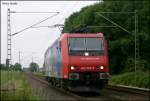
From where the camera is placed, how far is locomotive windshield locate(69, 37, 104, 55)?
28688 mm

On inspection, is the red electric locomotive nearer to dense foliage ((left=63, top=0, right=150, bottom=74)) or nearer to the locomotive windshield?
the locomotive windshield

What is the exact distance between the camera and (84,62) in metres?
28.1

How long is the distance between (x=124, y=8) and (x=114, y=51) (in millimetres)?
6802

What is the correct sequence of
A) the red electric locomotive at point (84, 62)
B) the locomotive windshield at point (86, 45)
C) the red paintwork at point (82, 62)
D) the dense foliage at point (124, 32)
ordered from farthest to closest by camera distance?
1. the dense foliage at point (124, 32)
2. the locomotive windshield at point (86, 45)
3. the red paintwork at point (82, 62)
4. the red electric locomotive at point (84, 62)

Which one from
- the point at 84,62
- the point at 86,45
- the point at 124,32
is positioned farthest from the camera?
the point at 124,32

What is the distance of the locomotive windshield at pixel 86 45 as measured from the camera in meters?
28.7

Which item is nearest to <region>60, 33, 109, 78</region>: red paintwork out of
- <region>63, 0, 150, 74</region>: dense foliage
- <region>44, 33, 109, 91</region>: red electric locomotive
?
<region>44, 33, 109, 91</region>: red electric locomotive

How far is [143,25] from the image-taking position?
75.2 m

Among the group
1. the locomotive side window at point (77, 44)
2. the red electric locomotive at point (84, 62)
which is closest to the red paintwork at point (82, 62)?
the red electric locomotive at point (84, 62)

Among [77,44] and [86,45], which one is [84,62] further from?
[77,44]

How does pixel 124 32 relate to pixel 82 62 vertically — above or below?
above

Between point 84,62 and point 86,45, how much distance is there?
1.18 metres

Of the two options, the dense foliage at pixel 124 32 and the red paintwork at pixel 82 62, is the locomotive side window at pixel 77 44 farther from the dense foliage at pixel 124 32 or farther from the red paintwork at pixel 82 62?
the dense foliage at pixel 124 32

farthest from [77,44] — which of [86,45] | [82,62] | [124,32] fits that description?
[124,32]
